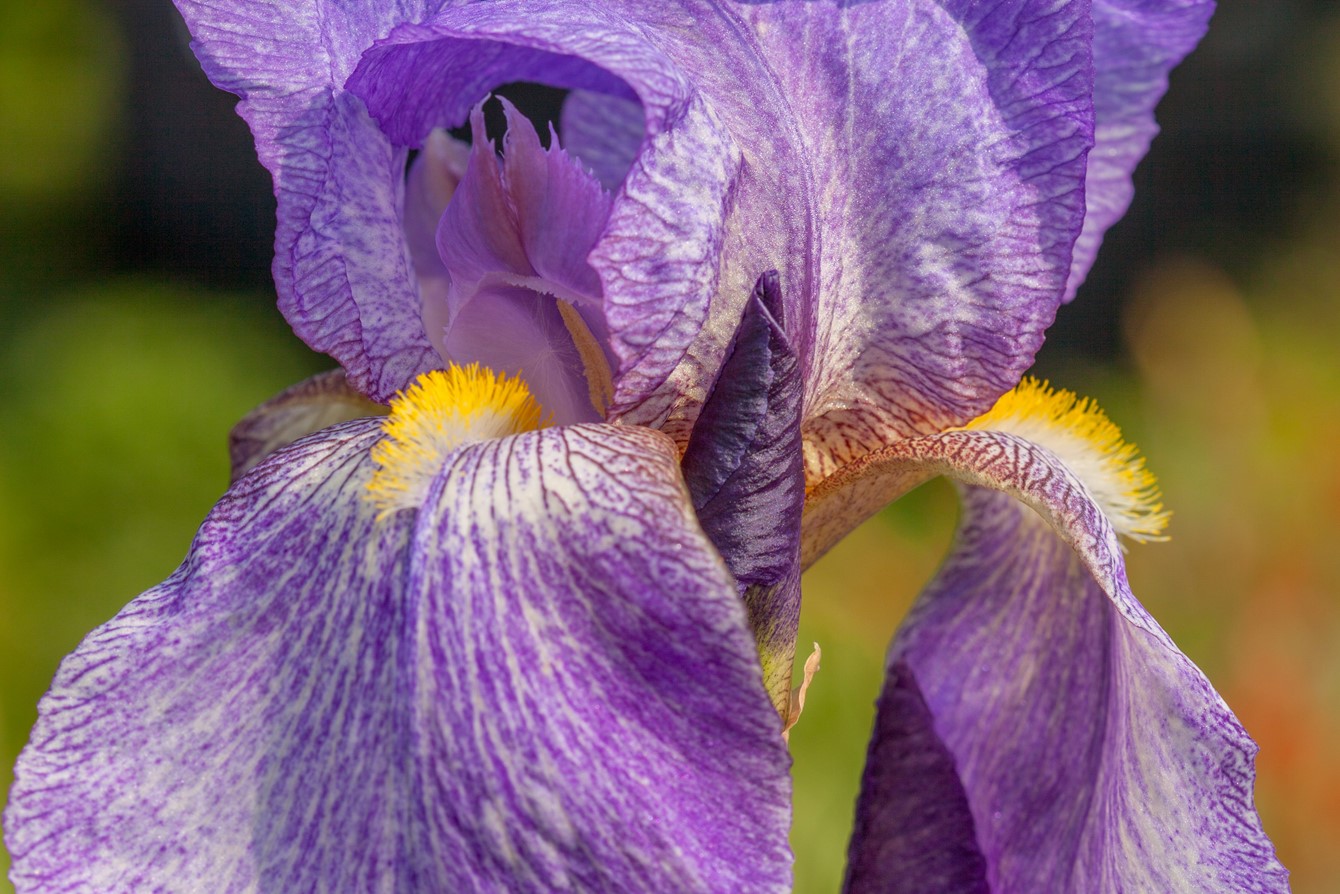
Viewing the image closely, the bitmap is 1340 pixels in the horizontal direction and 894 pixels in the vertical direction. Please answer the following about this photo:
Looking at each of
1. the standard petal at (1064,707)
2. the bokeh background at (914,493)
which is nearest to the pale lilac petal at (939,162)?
the standard petal at (1064,707)

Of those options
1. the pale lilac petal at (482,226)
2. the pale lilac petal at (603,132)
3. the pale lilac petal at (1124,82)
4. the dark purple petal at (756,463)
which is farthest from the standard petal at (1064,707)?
the pale lilac petal at (603,132)

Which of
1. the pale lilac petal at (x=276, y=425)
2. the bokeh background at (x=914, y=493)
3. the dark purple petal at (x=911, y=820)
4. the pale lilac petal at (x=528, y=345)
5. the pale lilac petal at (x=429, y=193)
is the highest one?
the pale lilac petal at (x=429, y=193)


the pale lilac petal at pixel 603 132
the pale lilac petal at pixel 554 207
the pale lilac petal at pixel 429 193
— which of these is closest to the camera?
the pale lilac petal at pixel 554 207

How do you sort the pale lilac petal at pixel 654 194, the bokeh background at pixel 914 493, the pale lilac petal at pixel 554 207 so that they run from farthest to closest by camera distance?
the bokeh background at pixel 914 493
the pale lilac petal at pixel 554 207
the pale lilac petal at pixel 654 194

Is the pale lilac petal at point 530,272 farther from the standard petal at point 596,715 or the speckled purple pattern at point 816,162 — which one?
the standard petal at point 596,715

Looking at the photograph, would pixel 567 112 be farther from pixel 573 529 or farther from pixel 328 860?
pixel 328 860

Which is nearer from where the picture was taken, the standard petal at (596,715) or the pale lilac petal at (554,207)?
the standard petal at (596,715)

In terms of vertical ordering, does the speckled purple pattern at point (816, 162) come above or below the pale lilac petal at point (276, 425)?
above
